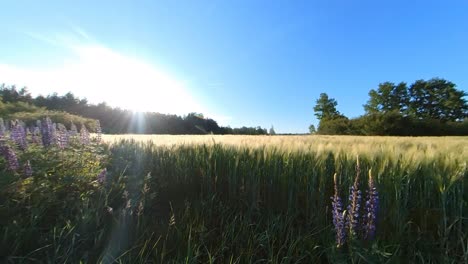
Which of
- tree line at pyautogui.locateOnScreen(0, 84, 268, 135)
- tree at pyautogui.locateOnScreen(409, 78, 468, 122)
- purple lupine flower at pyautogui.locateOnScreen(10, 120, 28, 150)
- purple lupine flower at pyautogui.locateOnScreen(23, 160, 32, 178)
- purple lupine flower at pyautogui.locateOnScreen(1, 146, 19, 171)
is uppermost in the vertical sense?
tree at pyautogui.locateOnScreen(409, 78, 468, 122)

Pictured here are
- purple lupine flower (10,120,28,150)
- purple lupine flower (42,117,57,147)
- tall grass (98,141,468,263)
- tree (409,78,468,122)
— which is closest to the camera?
tall grass (98,141,468,263)

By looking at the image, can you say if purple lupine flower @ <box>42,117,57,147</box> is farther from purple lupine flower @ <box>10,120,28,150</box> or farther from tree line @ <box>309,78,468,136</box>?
tree line @ <box>309,78,468,136</box>

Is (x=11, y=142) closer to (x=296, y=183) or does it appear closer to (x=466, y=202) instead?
(x=296, y=183)

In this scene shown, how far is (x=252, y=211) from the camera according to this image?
3.06m

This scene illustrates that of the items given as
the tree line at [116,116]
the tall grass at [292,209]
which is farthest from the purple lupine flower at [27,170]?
the tree line at [116,116]

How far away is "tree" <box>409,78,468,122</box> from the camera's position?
139ft

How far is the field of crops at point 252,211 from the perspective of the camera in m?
2.13

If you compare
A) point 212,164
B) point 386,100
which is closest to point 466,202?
point 212,164

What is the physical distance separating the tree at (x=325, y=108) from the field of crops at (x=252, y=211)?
141 feet

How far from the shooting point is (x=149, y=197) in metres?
3.31

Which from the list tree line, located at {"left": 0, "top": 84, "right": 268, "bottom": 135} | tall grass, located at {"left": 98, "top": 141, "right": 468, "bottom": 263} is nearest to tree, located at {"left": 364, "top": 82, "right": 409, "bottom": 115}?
tree line, located at {"left": 0, "top": 84, "right": 268, "bottom": 135}

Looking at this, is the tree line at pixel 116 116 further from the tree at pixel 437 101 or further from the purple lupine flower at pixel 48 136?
the purple lupine flower at pixel 48 136

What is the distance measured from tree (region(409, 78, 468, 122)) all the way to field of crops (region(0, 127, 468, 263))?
4666 cm

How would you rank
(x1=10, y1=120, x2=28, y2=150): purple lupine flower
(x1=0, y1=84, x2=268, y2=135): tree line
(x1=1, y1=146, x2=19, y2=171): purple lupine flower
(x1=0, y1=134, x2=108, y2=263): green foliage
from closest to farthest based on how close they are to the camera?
(x1=0, y1=134, x2=108, y2=263): green foliage
(x1=1, y1=146, x2=19, y2=171): purple lupine flower
(x1=10, y1=120, x2=28, y2=150): purple lupine flower
(x1=0, y1=84, x2=268, y2=135): tree line
